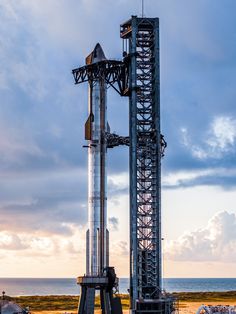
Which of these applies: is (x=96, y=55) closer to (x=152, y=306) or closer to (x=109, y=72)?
(x=109, y=72)

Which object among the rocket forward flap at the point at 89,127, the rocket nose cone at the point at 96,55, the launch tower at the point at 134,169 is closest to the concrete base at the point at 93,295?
the launch tower at the point at 134,169

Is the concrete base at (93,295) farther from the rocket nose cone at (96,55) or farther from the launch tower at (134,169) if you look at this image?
the rocket nose cone at (96,55)

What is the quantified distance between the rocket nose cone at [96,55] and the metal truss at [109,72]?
2.37 feet

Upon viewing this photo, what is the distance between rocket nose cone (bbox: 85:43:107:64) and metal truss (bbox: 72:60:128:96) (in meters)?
0.72

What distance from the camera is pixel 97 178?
8794 centimetres

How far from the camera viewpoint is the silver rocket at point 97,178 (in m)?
86.7

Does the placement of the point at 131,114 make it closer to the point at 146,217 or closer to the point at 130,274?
the point at 146,217

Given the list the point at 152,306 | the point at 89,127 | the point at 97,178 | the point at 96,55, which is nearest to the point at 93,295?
the point at 152,306

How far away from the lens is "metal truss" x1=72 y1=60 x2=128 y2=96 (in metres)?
90.8

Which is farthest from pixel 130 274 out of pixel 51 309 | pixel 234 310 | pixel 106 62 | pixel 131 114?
pixel 51 309

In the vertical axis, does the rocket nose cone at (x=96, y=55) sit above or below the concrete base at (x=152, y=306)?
above

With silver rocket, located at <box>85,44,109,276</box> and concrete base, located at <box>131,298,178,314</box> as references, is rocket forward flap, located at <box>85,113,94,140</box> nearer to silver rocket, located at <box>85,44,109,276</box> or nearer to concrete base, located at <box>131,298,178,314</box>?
silver rocket, located at <box>85,44,109,276</box>

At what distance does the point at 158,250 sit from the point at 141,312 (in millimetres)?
7792

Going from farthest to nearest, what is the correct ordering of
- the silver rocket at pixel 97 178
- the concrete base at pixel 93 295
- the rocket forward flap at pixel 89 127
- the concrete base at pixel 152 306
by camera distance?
the rocket forward flap at pixel 89 127 → the silver rocket at pixel 97 178 → the concrete base at pixel 93 295 → the concrete base at pixel 152 306
